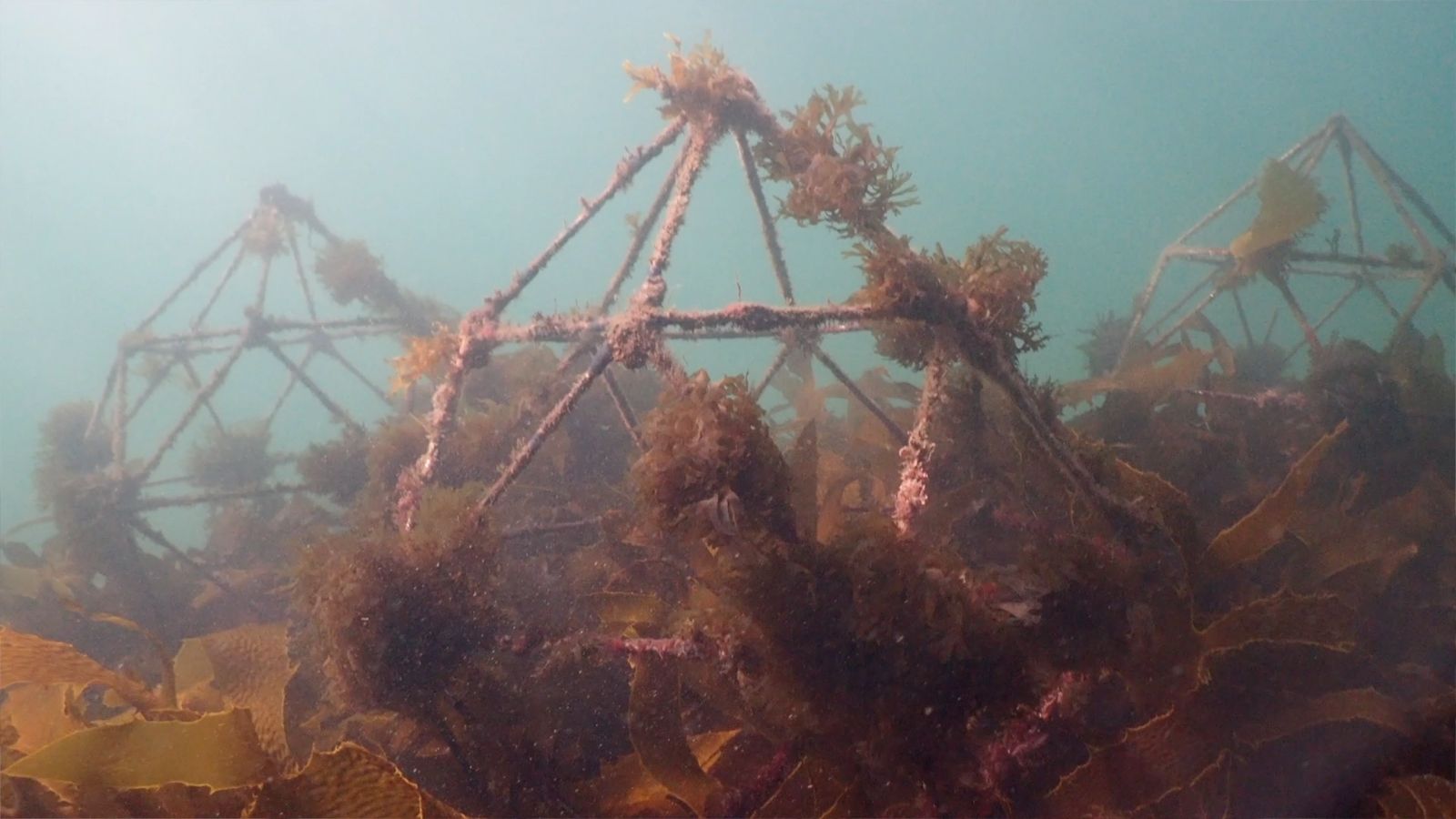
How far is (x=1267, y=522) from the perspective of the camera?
83.4 inches

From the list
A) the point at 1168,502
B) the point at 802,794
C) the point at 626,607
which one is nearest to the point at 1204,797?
the point at 1168,502

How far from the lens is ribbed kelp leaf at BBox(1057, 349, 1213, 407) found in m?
4.01

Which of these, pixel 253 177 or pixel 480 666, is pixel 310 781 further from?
pixel 253 177

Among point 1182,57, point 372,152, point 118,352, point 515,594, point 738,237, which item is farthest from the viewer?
point 372,152

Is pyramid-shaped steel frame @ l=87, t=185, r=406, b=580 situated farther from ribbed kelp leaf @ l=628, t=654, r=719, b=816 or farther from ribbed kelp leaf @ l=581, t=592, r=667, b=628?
ribbed kelp leaf @ l=628, t=654, r=719, b=816

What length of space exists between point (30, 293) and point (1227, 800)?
13674 cm

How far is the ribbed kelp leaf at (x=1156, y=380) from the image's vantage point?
4.01 metres

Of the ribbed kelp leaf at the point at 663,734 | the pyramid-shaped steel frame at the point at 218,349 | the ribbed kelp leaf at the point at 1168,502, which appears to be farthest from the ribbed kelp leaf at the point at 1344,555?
the pyramid-shaped steel frame at the point at 218,349

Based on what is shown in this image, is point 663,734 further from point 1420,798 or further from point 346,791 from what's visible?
point 1420,798

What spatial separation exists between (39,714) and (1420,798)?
160 inches

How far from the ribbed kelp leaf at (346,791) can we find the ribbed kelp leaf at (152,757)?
22 centimetres

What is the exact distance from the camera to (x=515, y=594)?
2.98 meters

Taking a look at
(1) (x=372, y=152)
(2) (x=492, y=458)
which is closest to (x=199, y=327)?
(2) (x=492, y=458)

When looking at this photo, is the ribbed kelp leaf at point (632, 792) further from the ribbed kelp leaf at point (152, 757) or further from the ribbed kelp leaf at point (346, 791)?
the ribbed kelp leaf at point (152, 757)
